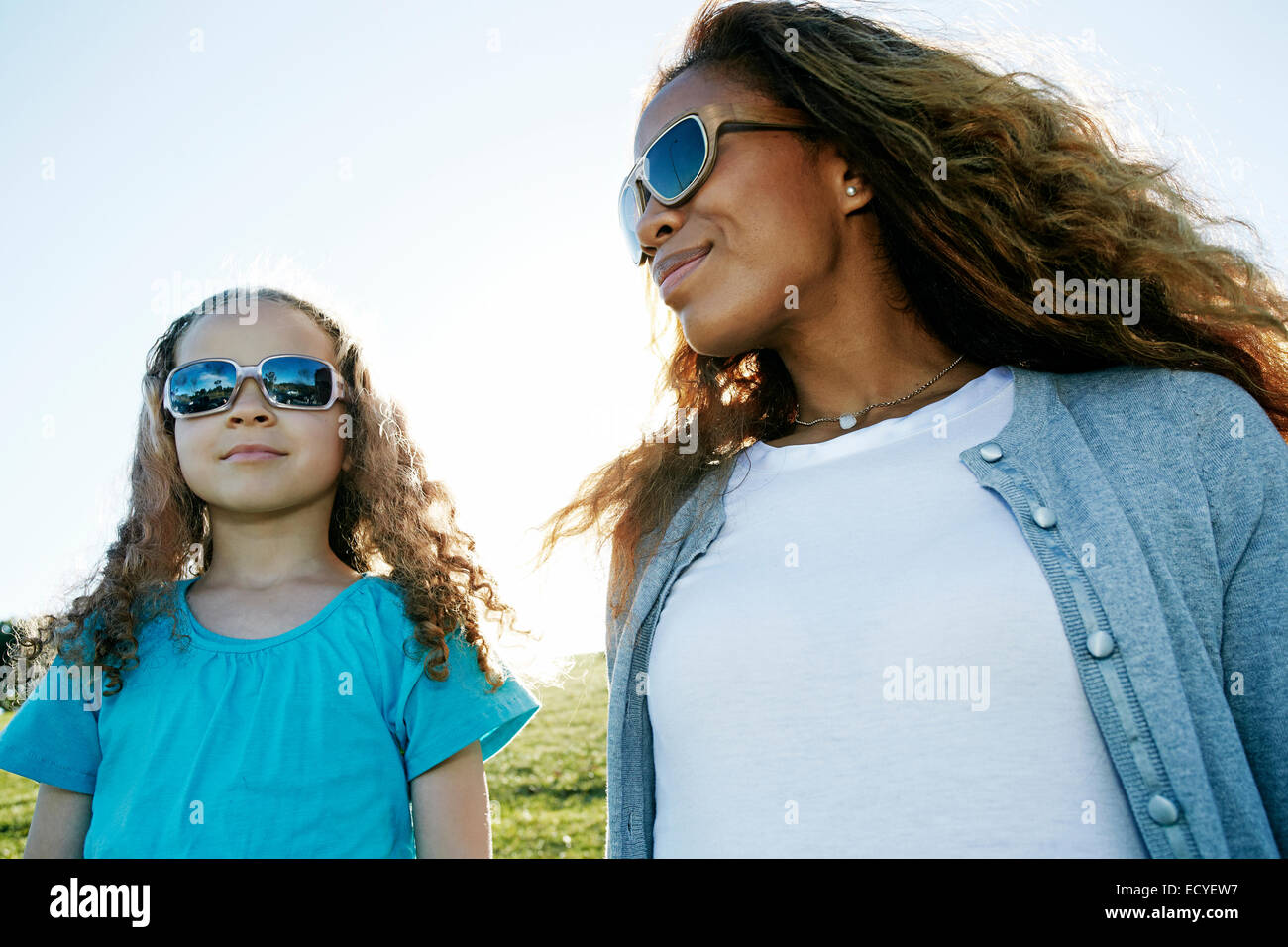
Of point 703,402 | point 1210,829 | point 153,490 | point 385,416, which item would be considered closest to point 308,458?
point 385,416

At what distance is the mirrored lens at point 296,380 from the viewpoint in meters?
2.55

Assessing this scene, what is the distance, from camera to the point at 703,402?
2916mm

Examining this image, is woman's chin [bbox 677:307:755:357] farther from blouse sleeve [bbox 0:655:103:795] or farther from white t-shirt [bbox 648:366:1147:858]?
blouse sleeve [bbox 0:655:103:795]

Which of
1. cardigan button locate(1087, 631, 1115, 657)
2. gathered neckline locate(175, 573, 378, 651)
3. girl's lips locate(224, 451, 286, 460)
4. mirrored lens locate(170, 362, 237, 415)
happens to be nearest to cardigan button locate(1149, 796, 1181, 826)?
cardigan button locate(1087, 631, 1115, 657)

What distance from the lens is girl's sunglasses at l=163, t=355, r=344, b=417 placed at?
2.54m

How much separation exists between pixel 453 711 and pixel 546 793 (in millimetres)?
5079

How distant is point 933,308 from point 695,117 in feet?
2.61

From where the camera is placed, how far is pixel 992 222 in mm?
2379

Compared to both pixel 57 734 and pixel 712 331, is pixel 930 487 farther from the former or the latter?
pixel 57 734

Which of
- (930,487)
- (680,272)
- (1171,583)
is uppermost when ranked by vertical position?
(680,272)

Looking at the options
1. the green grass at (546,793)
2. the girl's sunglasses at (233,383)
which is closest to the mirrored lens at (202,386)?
the girl's sunglasses at (233,383)

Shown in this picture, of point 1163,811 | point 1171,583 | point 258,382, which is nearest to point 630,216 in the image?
point 258,382

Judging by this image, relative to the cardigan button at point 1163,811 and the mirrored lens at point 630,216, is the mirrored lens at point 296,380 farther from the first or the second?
the cardigan button at point 1163,811
